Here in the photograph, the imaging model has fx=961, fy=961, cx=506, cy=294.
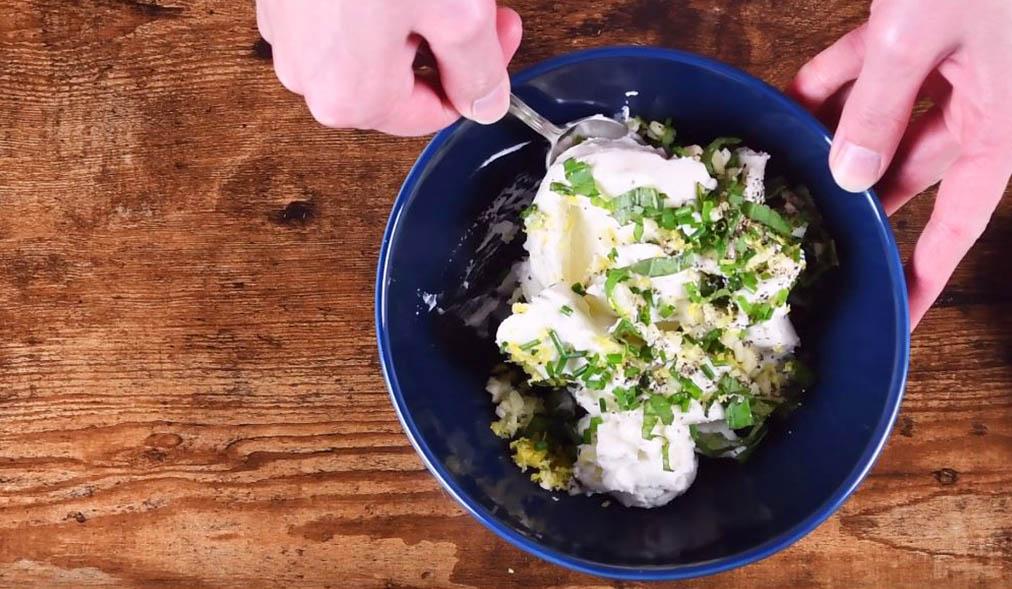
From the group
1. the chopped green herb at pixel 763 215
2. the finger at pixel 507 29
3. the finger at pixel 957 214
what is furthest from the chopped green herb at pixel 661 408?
the finger at pixel 507 29

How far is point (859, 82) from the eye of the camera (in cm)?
111

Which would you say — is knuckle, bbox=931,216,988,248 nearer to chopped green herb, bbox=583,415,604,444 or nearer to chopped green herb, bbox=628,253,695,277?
chopped green herb, bbox=628,253,695,277

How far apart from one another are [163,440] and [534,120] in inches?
30.7

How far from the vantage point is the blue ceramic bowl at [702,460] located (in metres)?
1.21

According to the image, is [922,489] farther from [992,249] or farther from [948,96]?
[948,96]

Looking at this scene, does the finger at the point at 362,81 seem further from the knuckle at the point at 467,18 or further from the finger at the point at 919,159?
the finger at the point at 919,159

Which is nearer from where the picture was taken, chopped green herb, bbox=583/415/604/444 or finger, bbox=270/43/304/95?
finger, bbox=270/43/304/95

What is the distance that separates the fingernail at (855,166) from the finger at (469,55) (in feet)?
1.34

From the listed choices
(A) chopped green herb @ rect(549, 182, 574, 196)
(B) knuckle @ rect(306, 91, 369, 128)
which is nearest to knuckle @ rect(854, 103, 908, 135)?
(A) chopped green herb @ rect(549, 182, 574, 196)

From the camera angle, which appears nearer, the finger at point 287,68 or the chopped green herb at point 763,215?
the finger at point 287,68

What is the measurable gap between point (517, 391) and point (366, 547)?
0.38 m

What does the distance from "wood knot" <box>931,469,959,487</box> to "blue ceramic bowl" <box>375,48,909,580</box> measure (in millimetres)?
328

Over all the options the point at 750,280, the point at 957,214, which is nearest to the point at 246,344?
the point at 750,280

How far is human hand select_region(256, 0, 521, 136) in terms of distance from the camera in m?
0.90
